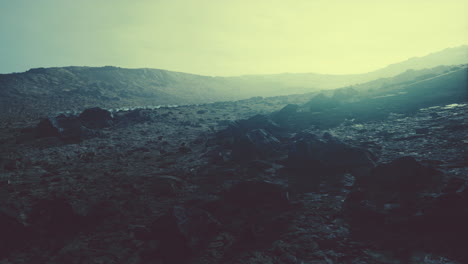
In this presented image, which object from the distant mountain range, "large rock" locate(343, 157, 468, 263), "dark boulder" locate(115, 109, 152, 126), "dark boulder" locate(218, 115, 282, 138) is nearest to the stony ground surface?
"large rock" locate(343, 157, 468, 263)

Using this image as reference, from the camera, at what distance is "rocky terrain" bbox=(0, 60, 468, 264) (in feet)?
18.9

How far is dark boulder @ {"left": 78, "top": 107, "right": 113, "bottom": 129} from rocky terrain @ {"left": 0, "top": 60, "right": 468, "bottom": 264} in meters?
5.21

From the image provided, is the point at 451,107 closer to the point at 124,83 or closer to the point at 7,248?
the point at 7,248

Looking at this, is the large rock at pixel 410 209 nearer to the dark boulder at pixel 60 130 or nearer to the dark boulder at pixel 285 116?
the dark boulder at pixel 285 116

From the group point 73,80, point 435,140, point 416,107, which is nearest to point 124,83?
point 73,80

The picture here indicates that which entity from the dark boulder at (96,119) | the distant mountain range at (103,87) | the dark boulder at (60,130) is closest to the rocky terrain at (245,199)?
the dark boulder at (60,130)

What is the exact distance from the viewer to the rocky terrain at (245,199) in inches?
227

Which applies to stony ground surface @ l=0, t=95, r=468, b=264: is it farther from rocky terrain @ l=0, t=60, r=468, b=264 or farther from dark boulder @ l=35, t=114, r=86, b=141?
dark boulder @ l=35, t=114, r=86, b=141

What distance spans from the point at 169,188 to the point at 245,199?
10.1ft

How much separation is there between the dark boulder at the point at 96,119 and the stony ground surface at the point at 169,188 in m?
3.63

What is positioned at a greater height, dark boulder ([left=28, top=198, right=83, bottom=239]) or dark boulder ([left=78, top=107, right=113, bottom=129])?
dark boulder ([left=78, top=107, right=113, bottom=129])

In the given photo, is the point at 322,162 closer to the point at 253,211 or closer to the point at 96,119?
the point at 253,211

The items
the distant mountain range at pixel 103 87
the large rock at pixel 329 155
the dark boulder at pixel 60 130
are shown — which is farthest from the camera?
the distant mountain range at pixel 103 87

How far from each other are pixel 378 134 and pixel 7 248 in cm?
1682
